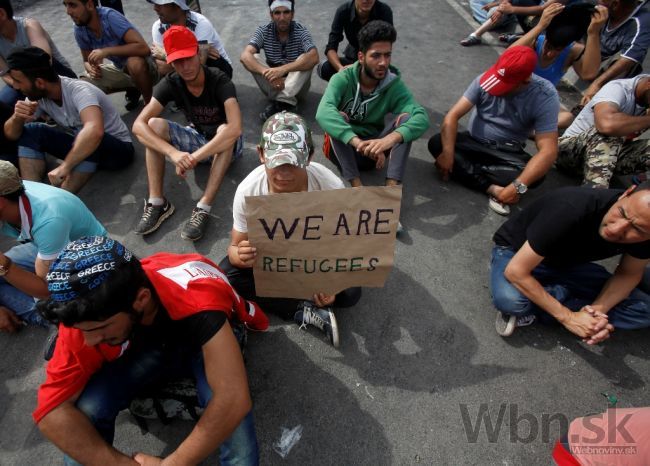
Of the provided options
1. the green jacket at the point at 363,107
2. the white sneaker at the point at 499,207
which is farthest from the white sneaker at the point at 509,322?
the green jacket at the point at 363,107

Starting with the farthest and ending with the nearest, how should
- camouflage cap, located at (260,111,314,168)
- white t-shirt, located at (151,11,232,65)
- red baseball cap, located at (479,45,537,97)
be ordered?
white t-shirt, located at (151,11,232,65), red baseball cap, located at (479,45,537,97), camouflage cap, located at (260,111,314,168)

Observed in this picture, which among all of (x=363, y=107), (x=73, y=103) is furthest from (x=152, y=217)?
(x=363, y=107)

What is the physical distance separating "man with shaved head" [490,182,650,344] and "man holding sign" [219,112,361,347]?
1121 millimetres

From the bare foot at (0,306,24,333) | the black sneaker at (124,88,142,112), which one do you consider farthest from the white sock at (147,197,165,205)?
the black sneaker at (124,88,142,112)

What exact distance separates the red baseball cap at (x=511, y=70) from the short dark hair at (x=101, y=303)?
3.22 m

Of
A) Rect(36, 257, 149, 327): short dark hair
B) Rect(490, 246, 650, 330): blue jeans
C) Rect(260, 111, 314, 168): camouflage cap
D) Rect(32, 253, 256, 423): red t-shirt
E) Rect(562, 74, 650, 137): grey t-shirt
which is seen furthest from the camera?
Rect(562, 74, 650, 137): grey t-shirt

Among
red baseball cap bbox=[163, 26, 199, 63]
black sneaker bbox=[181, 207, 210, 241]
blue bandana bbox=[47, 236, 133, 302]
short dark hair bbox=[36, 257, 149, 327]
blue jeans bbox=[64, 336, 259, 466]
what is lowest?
black sneaker bbox=[181, 207, 210, 241]

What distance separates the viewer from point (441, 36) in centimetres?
682

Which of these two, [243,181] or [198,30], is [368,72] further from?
[198,30]

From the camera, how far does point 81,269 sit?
1.41 meters

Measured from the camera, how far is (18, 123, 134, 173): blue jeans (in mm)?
3473

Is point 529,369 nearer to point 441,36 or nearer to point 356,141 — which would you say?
point 356,141

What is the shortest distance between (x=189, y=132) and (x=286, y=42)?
1.92 m

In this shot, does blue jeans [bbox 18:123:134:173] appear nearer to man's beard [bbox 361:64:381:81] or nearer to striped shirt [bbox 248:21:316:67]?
striped shirt [bbox 248:21:316:67]
